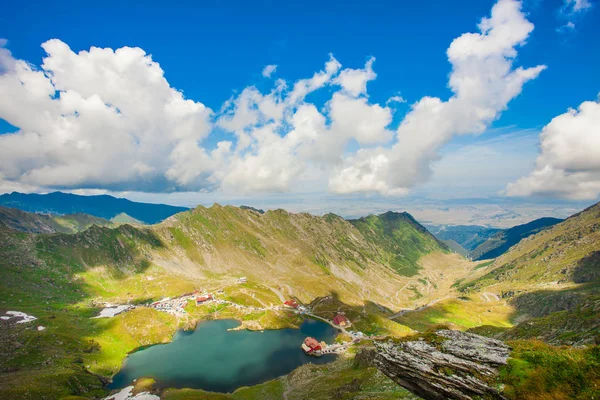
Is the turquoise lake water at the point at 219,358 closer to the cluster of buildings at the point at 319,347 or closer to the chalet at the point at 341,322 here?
A: the cluster of buildings at the point at 319,347

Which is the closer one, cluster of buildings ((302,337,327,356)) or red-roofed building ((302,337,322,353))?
cluster of buildings ((302,337,327,356))

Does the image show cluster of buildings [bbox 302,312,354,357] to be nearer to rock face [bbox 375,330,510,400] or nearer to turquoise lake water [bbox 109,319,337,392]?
turquoise lake water [bbox 109,319,337,392]

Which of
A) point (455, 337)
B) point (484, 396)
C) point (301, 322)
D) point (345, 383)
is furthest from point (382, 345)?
point (301, 322)

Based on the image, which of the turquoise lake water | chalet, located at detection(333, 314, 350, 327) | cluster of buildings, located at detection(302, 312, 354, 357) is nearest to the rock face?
the turquoise lake water

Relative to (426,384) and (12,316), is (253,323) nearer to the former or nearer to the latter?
(12,316)

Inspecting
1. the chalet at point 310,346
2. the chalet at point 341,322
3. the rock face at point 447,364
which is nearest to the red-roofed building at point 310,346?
the chalet at point 310,346

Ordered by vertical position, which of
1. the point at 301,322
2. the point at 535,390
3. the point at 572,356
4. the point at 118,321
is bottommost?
the point at 301,322
